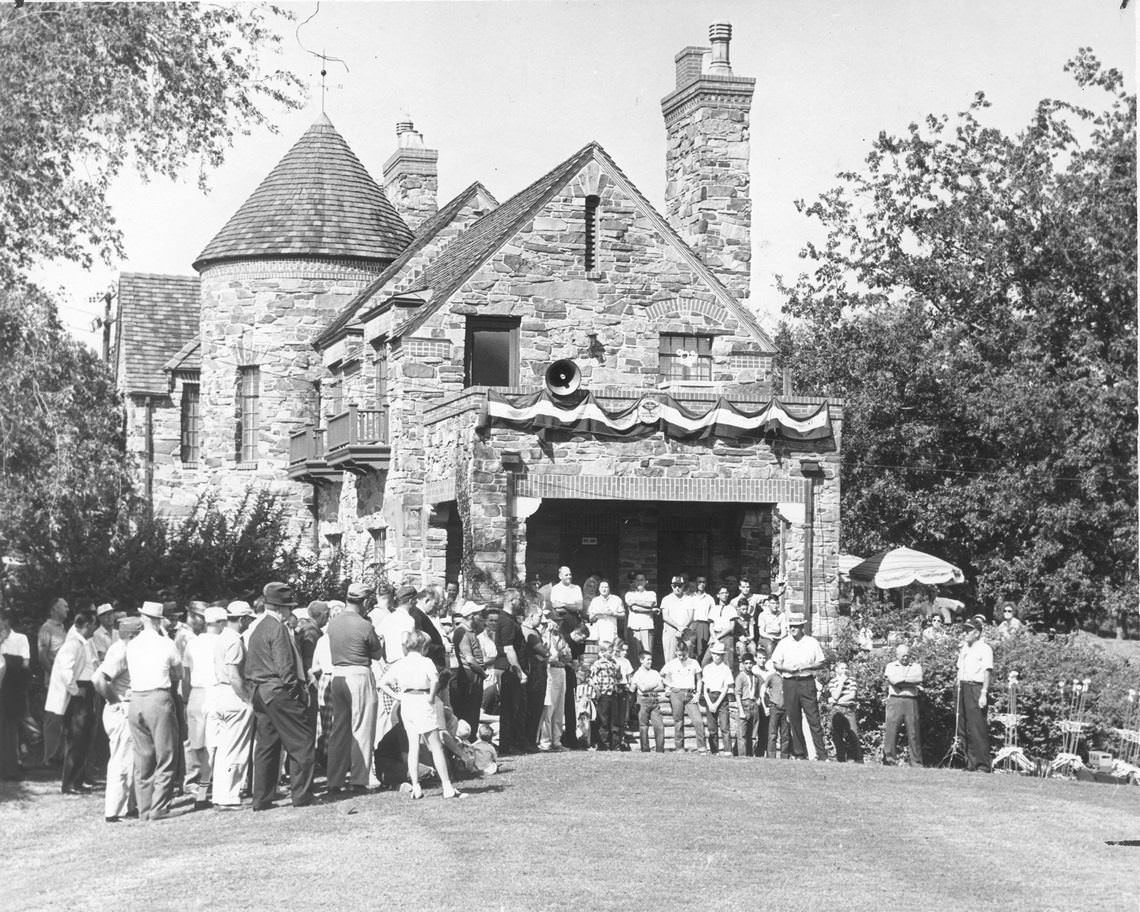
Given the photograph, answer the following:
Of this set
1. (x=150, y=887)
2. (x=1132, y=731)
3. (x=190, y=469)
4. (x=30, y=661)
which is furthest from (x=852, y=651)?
(x=190, y=469)

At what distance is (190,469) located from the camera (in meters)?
40.8

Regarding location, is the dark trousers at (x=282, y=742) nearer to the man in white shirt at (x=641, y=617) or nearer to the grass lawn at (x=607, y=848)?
the grass lawn at (x=607, y=848)

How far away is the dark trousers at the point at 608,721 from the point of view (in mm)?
20844

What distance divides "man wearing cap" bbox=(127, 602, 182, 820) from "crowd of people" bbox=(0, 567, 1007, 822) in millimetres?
18

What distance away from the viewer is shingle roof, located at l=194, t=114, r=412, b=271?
37469mm

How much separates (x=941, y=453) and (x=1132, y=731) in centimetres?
1430

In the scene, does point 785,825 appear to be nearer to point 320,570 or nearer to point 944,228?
point 320,570

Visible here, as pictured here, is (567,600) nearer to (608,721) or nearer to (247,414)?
(608,721)

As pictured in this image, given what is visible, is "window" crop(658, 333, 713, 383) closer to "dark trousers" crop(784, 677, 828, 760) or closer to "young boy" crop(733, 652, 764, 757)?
"young boy" crop(733, 652, 764, 757)

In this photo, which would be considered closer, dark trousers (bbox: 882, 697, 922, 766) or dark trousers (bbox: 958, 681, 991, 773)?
dark trousers (bbox: 958, 681, 991, 773)

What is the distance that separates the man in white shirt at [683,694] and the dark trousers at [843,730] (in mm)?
1657

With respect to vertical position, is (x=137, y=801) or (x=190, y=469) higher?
(x=190, y=469)

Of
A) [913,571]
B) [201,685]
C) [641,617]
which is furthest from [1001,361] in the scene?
[201,685]

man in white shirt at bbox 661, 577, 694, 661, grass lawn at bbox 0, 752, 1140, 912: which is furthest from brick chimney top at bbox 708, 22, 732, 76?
grass lawn at bbox 0, 752, 1140, 912
